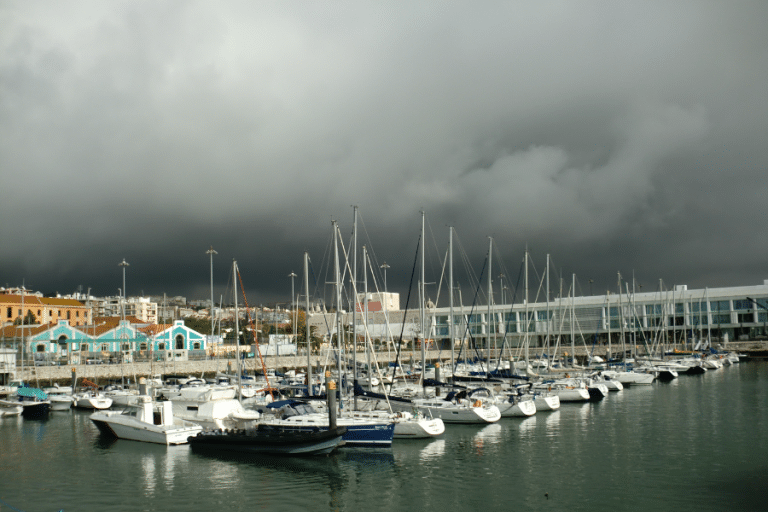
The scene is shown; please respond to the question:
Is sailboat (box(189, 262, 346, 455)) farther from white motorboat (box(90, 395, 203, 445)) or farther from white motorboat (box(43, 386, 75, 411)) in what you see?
white motorboat (box(43, 386, 75, 411))

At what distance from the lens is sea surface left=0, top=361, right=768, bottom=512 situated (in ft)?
76.5

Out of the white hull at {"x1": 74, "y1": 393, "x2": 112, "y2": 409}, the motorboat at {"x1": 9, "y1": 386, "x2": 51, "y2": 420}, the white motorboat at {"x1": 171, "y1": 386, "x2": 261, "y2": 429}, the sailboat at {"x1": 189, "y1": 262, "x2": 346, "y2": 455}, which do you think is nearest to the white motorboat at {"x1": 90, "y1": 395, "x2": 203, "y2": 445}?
the white motorboat at {"x1": 171, "y1": 386, "x2": 261, "y2": 429}

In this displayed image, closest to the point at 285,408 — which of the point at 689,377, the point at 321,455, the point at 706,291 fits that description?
the point at 321,455

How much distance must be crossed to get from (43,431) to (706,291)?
401 feet

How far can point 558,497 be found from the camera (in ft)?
76.7

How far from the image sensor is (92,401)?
53.2 m

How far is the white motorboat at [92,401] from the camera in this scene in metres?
53.1

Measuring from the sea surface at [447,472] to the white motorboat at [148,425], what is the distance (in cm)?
67

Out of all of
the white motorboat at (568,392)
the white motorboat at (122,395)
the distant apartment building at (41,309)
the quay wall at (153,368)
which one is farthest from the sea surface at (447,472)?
the distant apartment building at (41,309)

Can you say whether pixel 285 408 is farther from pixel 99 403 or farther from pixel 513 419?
pixel 99 403

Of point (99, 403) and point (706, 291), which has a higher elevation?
point (706, 291)

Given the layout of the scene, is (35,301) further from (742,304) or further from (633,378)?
(742,304)

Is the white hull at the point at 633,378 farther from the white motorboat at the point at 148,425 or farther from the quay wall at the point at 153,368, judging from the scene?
the white motorboat at the point at 148,425

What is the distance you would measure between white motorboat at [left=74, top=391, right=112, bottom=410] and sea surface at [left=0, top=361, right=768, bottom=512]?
34.5 ft
